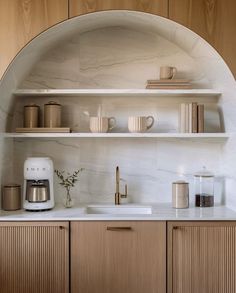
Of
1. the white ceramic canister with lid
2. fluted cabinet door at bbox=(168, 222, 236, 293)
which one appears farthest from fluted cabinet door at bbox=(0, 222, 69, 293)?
the white ceramic canister with lid

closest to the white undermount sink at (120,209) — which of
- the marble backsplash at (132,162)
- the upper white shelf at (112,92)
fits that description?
the marble backsplash at (132,162)

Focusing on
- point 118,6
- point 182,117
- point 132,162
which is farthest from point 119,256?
point 118,6

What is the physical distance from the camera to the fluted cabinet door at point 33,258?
2127mm

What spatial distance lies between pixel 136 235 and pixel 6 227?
32.7 inches

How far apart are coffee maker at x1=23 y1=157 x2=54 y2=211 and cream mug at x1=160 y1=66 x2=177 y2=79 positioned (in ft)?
3.48

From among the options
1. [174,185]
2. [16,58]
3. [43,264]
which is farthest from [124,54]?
[43,264]

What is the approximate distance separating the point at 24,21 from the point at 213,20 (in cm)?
127

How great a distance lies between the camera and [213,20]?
88.6 inches

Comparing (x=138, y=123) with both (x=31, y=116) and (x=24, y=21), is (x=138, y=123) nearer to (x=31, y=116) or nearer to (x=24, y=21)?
(x=31, y=116)

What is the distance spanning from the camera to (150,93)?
2.42 metres

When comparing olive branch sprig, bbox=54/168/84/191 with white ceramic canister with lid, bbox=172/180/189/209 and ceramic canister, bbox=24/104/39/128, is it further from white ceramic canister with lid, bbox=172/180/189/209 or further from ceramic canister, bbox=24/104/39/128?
white ceramic canister with lid, bbox=172/180/189/209

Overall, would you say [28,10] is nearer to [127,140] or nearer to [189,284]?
[127,140]

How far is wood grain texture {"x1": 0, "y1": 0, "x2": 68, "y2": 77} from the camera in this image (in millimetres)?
2230

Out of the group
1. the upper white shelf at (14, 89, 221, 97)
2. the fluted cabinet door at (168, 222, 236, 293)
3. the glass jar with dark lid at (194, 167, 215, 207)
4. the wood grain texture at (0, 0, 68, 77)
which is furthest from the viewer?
the glass jar with dark lid at (194, 167, 215, 207)
